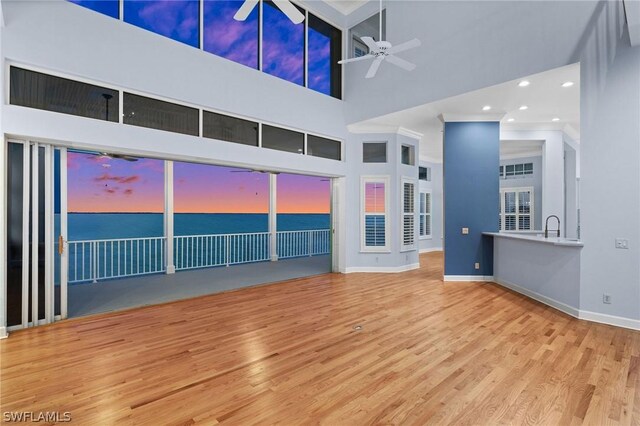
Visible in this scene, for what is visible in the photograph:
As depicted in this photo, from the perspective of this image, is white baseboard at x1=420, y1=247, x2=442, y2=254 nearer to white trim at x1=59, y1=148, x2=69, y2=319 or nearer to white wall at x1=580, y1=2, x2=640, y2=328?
white wall at x1=580, y1=2, x2=640, y2=328

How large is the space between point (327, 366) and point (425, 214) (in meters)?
9.04

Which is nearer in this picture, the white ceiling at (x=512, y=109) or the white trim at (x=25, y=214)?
the white trim at (x=25, y=214)

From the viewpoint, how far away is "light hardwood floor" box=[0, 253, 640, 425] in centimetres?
208

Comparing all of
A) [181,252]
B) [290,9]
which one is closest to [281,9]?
[290,9]

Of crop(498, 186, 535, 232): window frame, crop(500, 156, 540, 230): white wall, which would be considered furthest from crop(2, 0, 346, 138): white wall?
Result: crop(498, 186, 535, 232): window frame

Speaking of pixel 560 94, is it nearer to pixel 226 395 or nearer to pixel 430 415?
pixel 430 415

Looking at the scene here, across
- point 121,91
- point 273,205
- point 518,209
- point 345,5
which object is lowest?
point 518,209

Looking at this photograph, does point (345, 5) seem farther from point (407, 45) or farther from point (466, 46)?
point (407, 45)

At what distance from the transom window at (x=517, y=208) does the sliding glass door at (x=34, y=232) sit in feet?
34.6

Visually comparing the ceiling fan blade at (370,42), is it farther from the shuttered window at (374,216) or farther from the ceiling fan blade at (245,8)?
the shuttered window at (374,216)

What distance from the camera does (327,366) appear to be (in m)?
2.69

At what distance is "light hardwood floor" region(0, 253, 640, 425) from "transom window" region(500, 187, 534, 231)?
18.9ft

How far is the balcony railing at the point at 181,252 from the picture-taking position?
5902mm

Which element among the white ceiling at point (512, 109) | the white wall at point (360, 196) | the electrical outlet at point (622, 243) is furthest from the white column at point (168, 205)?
the electrical outlet at point (622, 243)
